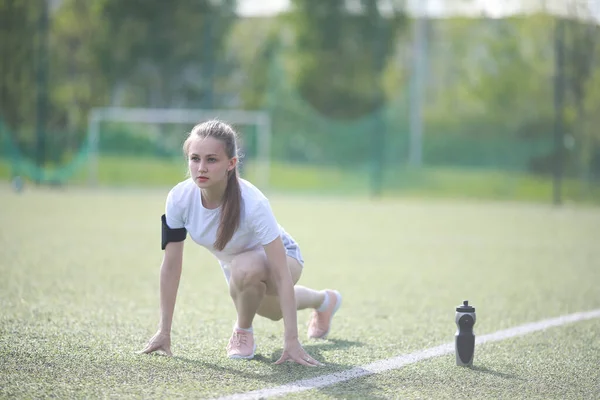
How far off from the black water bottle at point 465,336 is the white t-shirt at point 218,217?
106 centimetres

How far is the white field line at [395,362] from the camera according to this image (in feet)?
12.7

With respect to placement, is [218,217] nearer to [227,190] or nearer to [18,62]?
[227,190]

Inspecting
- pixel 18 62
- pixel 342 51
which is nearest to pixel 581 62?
pixel 342 51

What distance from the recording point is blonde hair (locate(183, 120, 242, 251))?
4.42m

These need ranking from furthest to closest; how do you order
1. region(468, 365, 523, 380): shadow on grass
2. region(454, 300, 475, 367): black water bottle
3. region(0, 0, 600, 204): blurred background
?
region(0, 0, 600, 204): blurred background < region(454, 300, 475, 367): black water bottle < region(468, 365, 523, 380): shadow on grass

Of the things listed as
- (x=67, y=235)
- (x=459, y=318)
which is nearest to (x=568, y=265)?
(x=459, y=318)

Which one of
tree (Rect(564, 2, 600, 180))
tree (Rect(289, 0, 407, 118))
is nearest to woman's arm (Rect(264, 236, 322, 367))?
tree (Rect(564, 2, 600, 180))

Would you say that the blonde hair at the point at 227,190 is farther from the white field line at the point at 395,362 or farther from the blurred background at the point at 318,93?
the blurred background at the point at 318,93

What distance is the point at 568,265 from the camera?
9727 millimetres

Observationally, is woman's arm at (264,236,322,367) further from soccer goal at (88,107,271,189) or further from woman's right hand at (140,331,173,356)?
soccer goal at (88,107,271,189)

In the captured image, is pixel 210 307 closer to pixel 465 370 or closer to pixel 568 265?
pixel 465 370

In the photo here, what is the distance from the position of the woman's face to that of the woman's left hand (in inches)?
35.4

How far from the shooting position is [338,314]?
6.41 metres

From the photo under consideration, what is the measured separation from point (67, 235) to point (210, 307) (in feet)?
18.6
